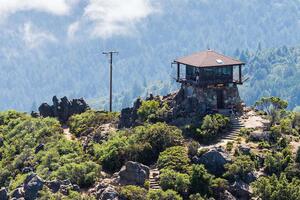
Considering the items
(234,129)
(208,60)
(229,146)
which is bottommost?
(229,146)

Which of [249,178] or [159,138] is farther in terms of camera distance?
[159,138]

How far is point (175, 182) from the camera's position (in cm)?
9075

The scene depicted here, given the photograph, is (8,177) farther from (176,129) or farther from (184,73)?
(184,73)

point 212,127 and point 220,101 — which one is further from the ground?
point 220,101

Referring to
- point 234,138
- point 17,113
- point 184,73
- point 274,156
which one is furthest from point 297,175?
point 17,113

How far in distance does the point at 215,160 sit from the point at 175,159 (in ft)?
14.6

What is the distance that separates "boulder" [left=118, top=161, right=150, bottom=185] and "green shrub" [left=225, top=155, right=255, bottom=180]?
842 centimetres

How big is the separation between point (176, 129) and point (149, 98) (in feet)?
58.2

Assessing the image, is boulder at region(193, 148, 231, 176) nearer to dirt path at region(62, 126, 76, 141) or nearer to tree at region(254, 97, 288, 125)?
tree at region(254, 97, 288, 125)

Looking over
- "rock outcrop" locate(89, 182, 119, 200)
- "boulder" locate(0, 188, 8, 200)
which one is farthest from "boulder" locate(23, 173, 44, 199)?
"rock outcrop" locate(89, 182, 119, 200)

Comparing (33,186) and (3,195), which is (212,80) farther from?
(3,195)

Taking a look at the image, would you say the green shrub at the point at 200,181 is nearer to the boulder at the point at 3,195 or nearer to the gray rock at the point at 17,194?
the gray rock at the point at 17,194

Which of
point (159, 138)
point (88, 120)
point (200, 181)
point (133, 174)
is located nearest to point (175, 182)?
point (200, 181)

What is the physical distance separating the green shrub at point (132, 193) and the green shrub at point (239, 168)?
9656 mm
